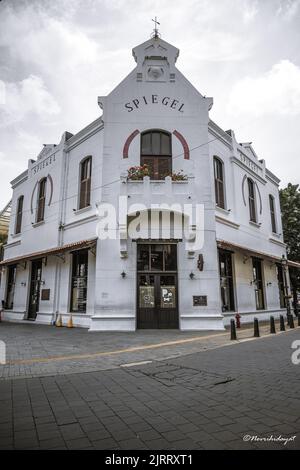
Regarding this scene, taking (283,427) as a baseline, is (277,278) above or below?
above

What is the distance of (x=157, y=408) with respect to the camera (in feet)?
13.1

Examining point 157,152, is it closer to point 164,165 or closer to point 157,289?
point 164,165

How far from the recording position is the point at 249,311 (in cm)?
1625

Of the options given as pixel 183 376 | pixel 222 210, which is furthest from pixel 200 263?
pixel 183 376

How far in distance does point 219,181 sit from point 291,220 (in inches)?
493

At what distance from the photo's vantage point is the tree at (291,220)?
83.0 ft

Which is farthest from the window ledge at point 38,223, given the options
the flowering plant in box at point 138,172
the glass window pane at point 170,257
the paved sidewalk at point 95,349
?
the paved sidewalk at point 95,349

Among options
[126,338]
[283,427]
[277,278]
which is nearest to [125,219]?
[126,338]

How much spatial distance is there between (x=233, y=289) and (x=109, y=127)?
1005cm

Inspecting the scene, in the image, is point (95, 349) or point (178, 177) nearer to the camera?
point (95, 349)

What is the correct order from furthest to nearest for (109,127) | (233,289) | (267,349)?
(233,289)
(109,127)
(267,349)

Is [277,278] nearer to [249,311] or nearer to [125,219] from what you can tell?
[249,311]

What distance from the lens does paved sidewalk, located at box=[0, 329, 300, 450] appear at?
304 centimetres

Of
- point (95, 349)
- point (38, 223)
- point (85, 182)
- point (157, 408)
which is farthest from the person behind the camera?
point (38, 223)
